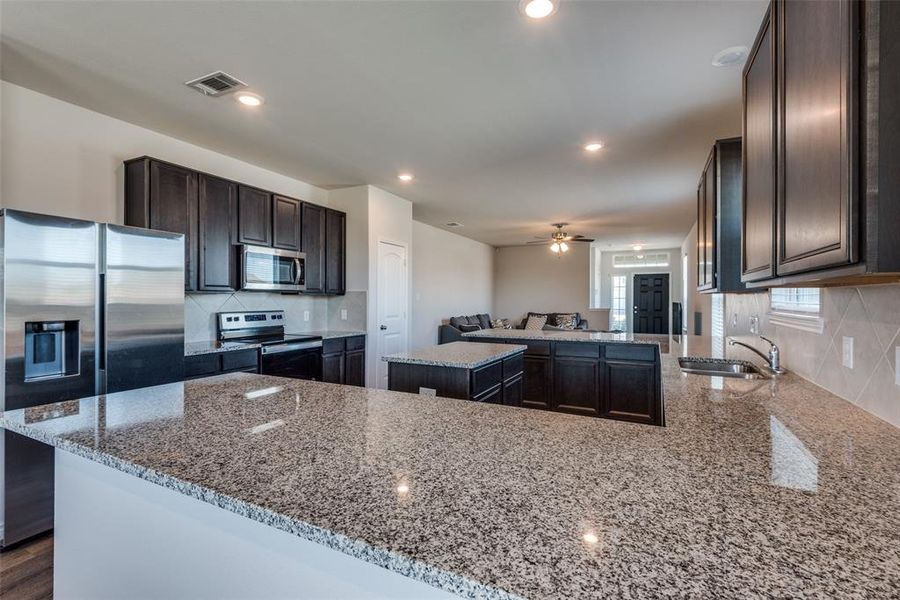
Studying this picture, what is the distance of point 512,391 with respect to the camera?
10.5 feet

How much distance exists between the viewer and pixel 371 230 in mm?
4891

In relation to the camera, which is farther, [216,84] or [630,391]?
[630,391]

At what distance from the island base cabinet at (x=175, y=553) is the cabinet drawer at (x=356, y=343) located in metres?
3.12

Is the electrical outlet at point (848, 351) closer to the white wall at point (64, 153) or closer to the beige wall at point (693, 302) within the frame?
the white wall at point (64, 153)

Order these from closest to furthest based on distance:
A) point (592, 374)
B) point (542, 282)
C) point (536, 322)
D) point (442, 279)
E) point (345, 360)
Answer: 1. point (592, 374)
2. point (345, 360)
3. point (442, 279)
4. point (536, 322)
5. point (542, 282)

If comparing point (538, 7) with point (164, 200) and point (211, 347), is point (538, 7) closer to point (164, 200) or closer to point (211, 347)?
point (164, 200)

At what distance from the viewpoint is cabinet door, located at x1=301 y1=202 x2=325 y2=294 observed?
4.42 metres

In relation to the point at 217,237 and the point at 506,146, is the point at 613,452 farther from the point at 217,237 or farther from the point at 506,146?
the point at 217,237

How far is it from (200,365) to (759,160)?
345cm

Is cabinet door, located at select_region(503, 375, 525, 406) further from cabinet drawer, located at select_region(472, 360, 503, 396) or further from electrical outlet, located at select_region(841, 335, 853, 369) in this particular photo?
electrical outlet, located at select_region(841, 335, 853, 369)

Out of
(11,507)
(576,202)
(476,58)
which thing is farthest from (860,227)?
(576,202)

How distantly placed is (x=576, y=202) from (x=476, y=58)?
3.67 meters

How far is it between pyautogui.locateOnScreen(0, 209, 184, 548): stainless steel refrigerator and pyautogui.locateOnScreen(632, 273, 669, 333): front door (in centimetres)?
1105

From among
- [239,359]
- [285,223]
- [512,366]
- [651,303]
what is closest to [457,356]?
[512,366]
